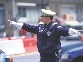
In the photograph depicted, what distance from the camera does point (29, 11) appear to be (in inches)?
1977

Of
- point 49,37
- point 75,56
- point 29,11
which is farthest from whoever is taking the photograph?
point 29,11

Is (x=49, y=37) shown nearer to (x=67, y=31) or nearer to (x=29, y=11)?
(x=67, y=31)

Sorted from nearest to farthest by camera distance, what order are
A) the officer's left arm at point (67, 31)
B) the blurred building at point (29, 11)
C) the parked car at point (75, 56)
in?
the officer's left arm at point (67, 31), the parked car at point (75, 56), the blurred building at point (29, 11)

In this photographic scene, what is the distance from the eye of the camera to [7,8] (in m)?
46.0

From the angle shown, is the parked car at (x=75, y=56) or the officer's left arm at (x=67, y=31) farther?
the parked car at (x=75, y=56)

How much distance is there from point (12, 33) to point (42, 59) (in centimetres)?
3974

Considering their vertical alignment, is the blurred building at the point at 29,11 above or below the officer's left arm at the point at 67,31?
below

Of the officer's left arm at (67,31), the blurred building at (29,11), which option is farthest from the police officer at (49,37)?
the blurred building at (29,11)

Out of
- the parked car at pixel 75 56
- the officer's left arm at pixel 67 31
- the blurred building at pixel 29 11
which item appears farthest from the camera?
the blurred building at pixel 29 11

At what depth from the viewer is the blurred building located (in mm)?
45375

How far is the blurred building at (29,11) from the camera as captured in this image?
149 ft

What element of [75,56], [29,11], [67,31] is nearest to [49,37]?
[67,31]

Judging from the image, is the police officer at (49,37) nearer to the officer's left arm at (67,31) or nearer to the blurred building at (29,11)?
the officer's left arm at (67,31)

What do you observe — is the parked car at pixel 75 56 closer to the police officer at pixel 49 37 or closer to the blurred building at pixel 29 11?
the police officer at pixel 49 37
